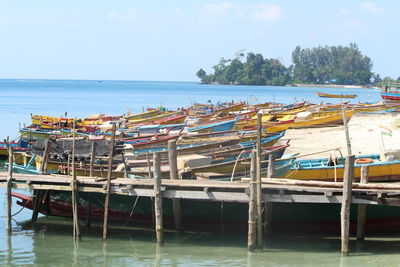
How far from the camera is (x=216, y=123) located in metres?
33.3

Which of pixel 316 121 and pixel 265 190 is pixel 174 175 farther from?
pixel 316 121

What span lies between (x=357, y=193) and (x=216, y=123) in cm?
1853

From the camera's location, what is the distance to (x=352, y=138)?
35125mm

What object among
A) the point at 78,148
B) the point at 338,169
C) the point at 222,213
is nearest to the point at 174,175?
the point at 222,213

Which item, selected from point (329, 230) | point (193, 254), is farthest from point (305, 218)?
point (193, 254)

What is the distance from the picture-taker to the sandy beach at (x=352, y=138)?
30619mm

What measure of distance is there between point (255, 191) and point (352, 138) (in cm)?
2136

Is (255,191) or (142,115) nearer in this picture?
(255,191)

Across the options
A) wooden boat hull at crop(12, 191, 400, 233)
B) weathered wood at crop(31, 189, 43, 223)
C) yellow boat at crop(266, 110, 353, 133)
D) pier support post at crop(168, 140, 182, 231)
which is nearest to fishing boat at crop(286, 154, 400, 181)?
wooden boat hull at crop(12, 191, 400, 233)

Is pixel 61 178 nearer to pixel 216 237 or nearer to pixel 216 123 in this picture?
pixel 216 237

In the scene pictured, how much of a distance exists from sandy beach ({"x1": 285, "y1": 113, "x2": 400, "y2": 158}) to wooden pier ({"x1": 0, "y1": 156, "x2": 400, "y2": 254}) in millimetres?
12510

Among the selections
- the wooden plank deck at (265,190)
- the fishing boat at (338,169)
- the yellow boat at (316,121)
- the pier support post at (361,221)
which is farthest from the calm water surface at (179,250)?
the yellow boat at (316,121)

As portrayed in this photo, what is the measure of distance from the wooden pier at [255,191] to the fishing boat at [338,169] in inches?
172

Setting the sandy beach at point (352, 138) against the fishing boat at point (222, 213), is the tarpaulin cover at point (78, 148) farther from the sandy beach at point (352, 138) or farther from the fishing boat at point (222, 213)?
the sandy beach at point (352, 138)
